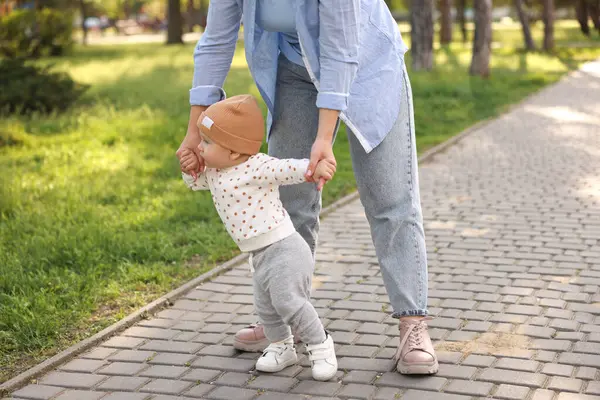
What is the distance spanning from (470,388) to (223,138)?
1341 millimetres

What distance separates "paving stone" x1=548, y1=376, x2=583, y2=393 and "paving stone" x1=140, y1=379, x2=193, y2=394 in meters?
1.43

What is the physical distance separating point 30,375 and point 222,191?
115cm

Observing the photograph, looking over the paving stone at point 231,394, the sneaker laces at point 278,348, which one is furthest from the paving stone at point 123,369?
the sneaker laces at point 278,348

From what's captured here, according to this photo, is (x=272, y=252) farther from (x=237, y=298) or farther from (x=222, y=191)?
(x=237, y=298)

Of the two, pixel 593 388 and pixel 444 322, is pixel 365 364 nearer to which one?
pixel 444 322

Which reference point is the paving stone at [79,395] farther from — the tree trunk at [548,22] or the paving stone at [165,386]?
the tree trunk at [548,22]

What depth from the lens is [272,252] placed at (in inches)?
138

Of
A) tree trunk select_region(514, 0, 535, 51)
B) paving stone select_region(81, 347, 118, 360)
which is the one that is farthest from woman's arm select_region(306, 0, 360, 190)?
tree trunk select_region(514, 0, 535, 51)

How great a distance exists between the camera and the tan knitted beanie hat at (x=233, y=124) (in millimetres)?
3371

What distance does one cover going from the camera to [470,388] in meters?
3.48

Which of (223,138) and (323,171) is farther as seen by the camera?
(223,138)

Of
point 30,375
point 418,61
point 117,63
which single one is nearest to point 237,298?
point 30,375

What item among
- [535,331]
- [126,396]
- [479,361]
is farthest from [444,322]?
[126,396]

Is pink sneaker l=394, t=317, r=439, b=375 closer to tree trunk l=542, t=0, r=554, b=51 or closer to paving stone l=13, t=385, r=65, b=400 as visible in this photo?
paving stone l=13, t=385, r=65, b=400
